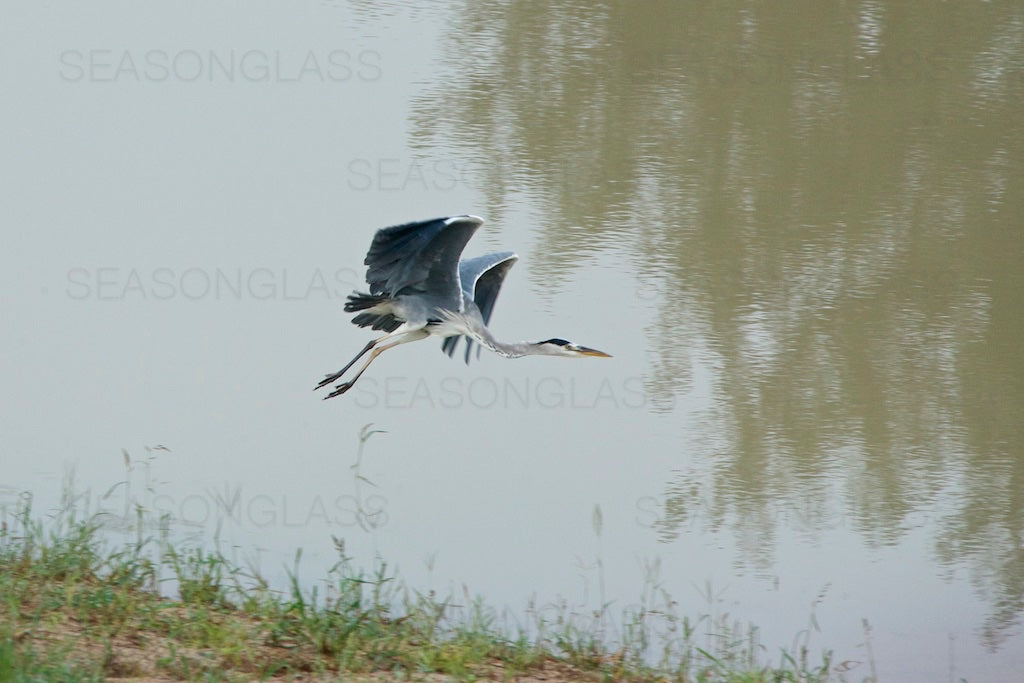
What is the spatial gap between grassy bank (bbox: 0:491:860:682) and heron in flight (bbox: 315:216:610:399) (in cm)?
110

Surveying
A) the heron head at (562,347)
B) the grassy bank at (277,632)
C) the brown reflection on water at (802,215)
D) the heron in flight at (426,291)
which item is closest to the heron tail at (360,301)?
the heron in flight at (426,291)

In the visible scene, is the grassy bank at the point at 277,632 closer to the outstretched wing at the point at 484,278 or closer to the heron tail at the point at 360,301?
the heron tail at the point at 360,301

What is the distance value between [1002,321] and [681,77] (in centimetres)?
326

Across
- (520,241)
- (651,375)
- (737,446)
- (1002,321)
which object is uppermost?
(520,241)

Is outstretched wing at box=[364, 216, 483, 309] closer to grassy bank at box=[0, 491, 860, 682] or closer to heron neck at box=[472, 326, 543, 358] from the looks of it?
heron neck at box=[472, 326, 543, 358]

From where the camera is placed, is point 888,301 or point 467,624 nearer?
point 467,624

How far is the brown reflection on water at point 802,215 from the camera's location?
5.72m

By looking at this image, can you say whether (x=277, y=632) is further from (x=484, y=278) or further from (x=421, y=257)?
(x=484, y=278)

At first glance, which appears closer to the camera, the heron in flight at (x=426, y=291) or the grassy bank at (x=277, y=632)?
the grassy bank at (x=277, y=632)

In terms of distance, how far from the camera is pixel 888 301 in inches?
270

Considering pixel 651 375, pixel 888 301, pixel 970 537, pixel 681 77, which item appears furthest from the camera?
pixel 681 77

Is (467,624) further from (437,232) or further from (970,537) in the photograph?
(970,537)

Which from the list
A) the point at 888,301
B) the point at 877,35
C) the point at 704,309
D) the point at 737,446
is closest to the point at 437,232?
the point at 737,446

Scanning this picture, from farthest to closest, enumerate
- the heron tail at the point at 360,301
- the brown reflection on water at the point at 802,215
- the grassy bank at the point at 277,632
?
the brown reflection on water at the point at 802,215 < the heron tail at the point at 360,301 < the grassy bank at the point at 277,632
